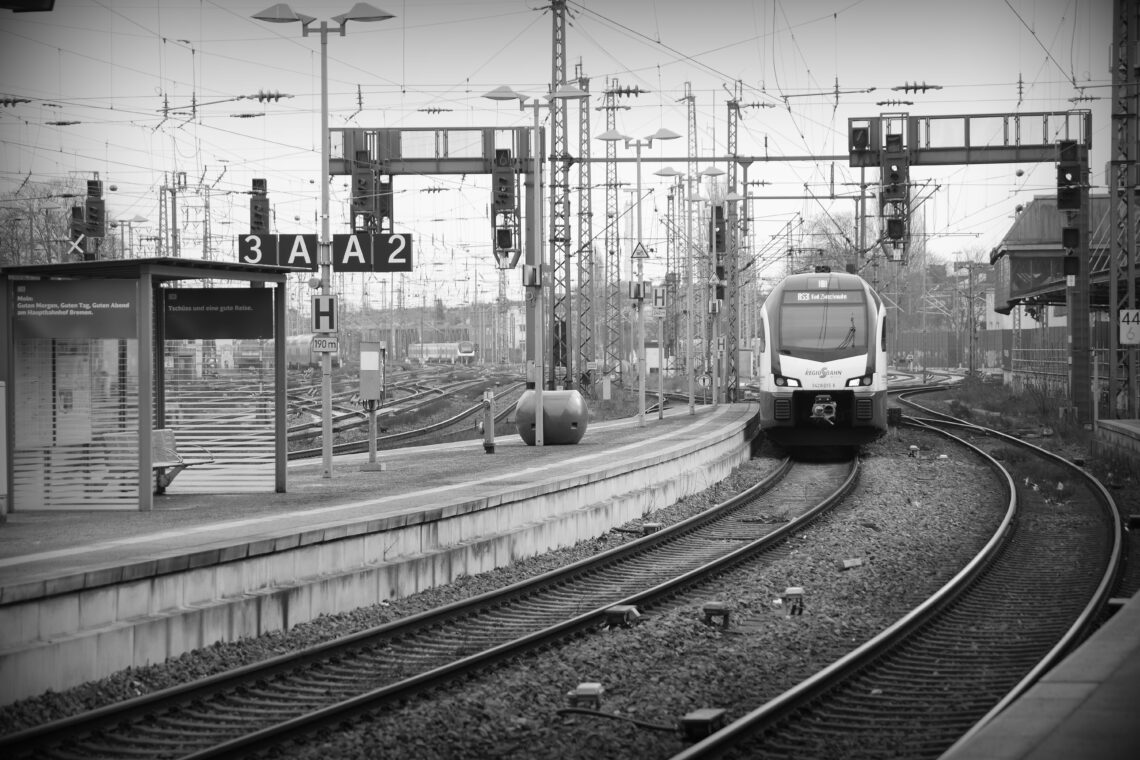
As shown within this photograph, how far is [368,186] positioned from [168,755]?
2730 centimetres

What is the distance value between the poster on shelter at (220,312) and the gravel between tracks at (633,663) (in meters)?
4.14

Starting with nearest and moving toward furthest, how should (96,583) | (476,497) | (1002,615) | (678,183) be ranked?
(96,583) < (1002,615) < (476,497) < (678,183)

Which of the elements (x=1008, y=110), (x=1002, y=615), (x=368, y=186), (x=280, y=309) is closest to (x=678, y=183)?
(x=1008, y=110)

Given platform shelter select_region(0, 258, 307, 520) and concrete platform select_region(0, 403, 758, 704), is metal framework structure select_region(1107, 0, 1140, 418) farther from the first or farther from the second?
platform shelter select_region(0, 258, 307, 520)

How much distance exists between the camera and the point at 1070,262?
103ft

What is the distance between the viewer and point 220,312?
1554 cm

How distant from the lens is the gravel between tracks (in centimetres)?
779

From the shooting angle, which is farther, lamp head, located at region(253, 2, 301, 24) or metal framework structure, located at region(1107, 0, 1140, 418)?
metal framework structure, located at region(1107, 0, 1140, 418)

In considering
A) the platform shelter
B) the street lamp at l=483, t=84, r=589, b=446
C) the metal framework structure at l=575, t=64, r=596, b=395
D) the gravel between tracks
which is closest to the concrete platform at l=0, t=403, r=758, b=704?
the gravel between tracks

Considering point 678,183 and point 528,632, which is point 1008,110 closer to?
point 678,183

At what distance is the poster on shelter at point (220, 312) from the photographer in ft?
50.9

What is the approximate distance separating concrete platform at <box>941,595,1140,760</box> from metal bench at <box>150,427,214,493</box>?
417 inches

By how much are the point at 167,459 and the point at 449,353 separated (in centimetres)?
11148

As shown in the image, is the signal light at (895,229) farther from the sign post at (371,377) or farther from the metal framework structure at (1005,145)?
the sign post at (371,377)
